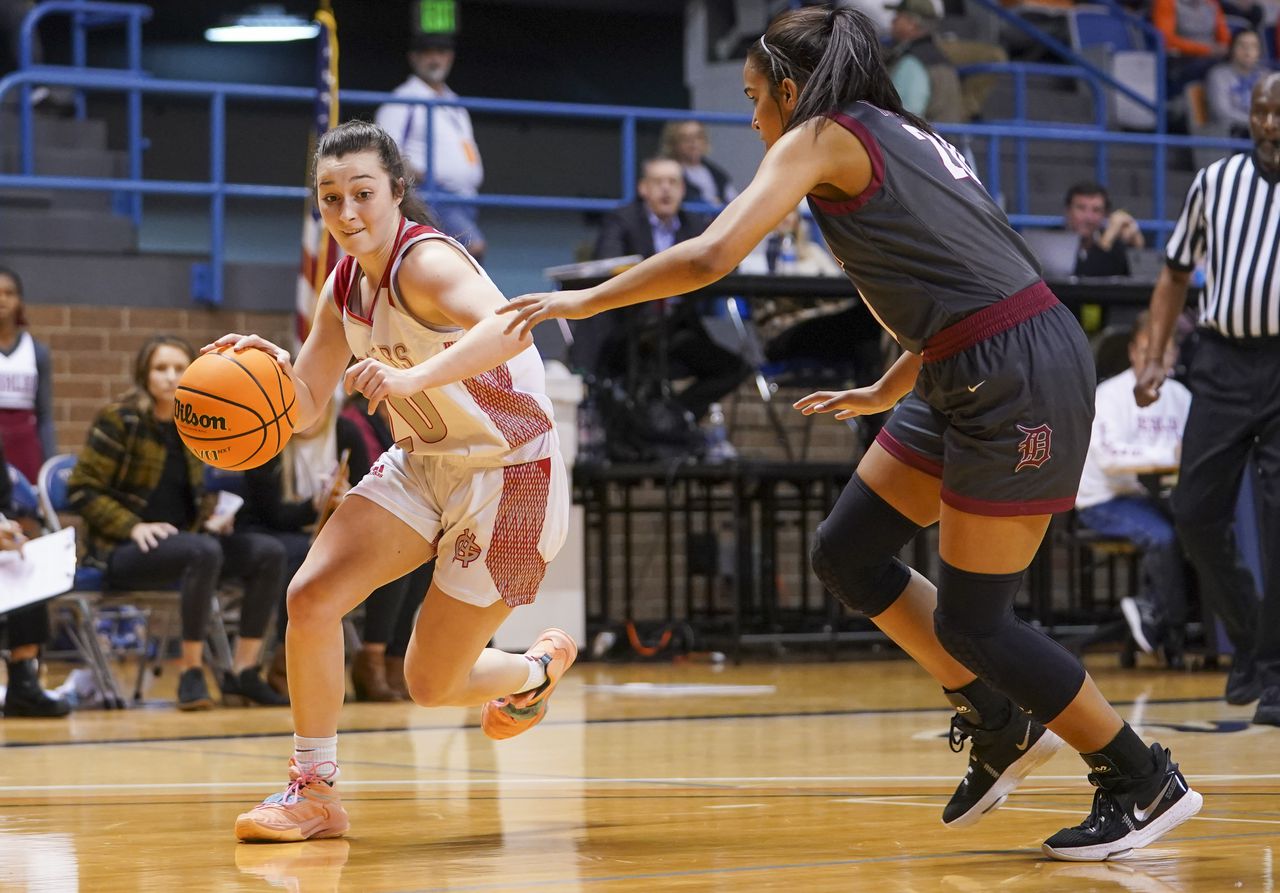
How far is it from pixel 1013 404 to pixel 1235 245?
296 centimetres

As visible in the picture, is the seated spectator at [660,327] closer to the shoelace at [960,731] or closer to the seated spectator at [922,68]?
the seated spectator at [922,68]

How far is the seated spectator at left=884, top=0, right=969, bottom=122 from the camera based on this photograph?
12.3m

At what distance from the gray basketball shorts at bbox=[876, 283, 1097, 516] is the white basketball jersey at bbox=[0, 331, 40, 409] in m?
5.76

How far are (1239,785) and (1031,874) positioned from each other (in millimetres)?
1290

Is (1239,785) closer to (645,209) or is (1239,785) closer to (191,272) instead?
(645,209)

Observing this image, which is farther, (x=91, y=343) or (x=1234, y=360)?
(x=91, y=343)

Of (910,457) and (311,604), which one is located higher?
(910,457)

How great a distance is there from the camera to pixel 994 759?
138 inches

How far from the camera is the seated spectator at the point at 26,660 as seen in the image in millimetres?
6793

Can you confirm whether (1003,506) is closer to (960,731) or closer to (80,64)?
(960,731)

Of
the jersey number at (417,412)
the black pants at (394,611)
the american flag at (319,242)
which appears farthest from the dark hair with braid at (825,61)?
the american flag at (319,242)

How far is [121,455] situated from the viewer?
7.11 m

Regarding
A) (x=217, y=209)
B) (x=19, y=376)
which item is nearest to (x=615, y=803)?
(x=19, y=376)

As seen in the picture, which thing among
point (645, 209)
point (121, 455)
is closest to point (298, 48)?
point (645, 209)
